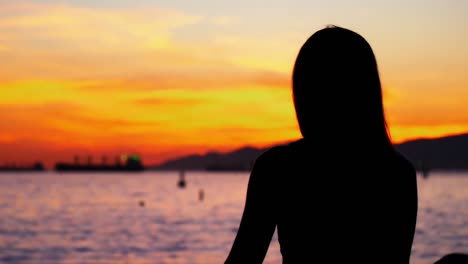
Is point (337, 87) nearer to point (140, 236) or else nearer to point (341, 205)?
point (341, 205)

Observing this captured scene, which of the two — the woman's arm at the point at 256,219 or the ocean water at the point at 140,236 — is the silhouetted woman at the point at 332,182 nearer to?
the woman's arm at the point at 256,219

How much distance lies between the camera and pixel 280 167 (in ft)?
7.48

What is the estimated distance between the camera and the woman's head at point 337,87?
229 cm

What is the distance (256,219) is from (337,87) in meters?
0.47

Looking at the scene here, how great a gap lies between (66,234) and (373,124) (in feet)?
149

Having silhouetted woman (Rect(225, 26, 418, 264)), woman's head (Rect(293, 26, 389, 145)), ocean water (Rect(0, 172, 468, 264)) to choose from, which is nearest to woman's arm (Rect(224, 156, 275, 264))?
silhouetted woman (Rect(225, 26, 418, 264))

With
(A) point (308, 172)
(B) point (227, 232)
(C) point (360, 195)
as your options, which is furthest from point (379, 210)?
(B) point (227, 232)

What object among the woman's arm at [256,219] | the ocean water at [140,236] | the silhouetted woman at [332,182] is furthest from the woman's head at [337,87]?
the ocean water at [140,236]

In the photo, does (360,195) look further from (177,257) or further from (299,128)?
(177,257)

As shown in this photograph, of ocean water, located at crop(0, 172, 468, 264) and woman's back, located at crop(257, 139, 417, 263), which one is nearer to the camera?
woman's back, located at crop(257, 139, 417, 263)

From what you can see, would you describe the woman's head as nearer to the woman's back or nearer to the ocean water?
the woman's back

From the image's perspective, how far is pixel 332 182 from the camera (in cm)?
230

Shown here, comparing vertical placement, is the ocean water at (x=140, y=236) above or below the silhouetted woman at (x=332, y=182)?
below

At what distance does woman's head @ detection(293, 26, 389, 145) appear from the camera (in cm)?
229
